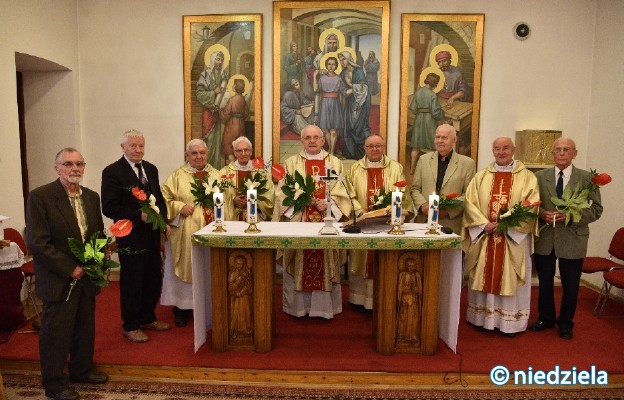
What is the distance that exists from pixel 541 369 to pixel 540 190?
5.81 ft

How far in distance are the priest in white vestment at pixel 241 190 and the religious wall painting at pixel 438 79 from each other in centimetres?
250

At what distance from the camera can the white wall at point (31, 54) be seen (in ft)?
18.3

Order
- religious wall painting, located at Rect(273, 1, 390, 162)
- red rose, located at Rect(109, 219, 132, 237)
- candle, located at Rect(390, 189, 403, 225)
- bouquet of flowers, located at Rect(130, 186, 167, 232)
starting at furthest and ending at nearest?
religious wall painting, located at Rect(273, 1, 390, 162), bouquet of flowers, located at Rect(130, 186, 167, 232), candle, located at Rect(390, 189, 403, 225), red rose, located at Rect(109, 219, 132, 237)

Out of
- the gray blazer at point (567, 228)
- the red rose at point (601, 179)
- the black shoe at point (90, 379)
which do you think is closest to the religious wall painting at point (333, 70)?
the gray blazer at point (567, 228)

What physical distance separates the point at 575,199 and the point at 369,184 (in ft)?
6.72

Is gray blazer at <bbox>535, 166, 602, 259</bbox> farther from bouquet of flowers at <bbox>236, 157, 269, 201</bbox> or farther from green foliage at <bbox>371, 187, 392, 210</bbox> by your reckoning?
bouquet of flowers at <bbox>236, 157, 269, 201</bbox>

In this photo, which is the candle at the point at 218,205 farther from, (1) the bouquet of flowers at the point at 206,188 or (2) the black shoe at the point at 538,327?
(2) the black shoe at the point at 538,327

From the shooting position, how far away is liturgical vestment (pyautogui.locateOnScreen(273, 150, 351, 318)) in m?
5.18

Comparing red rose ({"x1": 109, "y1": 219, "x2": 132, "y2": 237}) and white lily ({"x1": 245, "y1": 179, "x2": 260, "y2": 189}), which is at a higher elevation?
white lily ({"x1": 245, "y1": 179, "x2": 260, "y2": 189})

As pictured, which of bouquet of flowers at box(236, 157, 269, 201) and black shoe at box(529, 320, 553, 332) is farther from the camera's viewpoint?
black shoe at box(529, 320, 553, 332)

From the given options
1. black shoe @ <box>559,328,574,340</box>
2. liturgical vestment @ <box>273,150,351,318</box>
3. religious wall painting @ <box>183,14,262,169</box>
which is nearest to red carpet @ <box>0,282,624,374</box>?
black shoe @ <box>559,328,574,340</box>

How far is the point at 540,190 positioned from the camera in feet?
16.3

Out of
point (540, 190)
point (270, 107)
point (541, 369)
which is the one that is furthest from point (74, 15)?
point (541, 369)

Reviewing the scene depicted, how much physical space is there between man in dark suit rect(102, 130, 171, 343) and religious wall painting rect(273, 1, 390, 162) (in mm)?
2726
